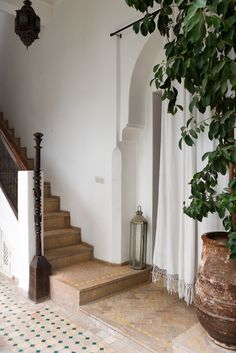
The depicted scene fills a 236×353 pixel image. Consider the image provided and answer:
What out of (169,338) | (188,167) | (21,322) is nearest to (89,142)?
(188,167)

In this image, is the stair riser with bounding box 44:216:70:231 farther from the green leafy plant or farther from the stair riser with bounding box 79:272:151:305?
the green leafy plant

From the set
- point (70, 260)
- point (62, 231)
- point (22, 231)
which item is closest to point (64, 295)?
point (70, 260)

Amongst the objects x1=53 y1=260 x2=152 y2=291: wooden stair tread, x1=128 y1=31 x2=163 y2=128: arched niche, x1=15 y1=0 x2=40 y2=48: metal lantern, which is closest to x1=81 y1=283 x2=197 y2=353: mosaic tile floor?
x1=53 y1=260 x2=152 y2=291: wooden stair tread

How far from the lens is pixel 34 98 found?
17.1 ft

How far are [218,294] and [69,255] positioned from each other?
2238mm

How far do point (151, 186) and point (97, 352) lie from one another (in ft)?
6.25

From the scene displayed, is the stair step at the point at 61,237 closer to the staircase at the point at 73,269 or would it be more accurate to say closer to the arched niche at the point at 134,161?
the staircase at the point at 73,269

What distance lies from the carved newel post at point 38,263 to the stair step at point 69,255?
0.79ft

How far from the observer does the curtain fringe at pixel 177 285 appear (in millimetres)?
2824

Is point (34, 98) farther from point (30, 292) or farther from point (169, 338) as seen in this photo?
point (169, 338)

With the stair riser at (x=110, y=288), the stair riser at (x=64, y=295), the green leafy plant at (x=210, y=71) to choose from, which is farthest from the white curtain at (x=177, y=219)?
the stair riser at (x=64, y=295)

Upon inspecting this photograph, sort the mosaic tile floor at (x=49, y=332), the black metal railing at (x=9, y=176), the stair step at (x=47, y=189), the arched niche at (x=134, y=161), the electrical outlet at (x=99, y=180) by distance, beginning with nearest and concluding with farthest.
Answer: the mosaic tile floor at (x=49, y=332) → the arched niche at (x=134, y=161) → the black metal railing at (x=9, y=176) → the electrical outlet at (x=99, y=180) → the stair step at (x=47, y=189)

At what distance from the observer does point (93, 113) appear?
4000 millimetres

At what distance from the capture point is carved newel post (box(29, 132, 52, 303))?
11.0 ft
